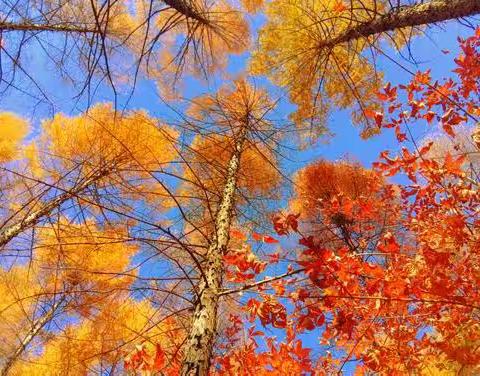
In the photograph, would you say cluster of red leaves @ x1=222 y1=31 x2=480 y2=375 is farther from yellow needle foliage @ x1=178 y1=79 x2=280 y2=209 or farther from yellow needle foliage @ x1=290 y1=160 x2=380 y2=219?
yellow needle foliage @ x1=290 y1=160 x2=380 y2=219

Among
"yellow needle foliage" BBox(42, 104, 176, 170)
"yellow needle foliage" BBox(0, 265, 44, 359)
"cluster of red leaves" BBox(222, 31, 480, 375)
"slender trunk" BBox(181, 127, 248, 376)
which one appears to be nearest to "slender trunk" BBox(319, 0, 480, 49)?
"cluster of red leaves" BBox(222, 31, 480, 375)

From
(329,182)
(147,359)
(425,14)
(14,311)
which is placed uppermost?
(329,182)

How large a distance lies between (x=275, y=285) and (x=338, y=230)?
20.4 feet

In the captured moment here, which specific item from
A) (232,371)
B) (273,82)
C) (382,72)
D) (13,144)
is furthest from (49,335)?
(382,72)

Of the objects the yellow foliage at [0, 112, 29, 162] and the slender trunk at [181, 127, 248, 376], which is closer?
the slender trunk at [181, 127, 248, 376]

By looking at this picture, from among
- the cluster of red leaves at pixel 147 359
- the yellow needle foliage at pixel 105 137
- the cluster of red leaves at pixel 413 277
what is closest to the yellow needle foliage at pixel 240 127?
the yellow needle foliage at pixel 105 137

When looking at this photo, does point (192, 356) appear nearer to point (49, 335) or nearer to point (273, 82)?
point (49, 335)

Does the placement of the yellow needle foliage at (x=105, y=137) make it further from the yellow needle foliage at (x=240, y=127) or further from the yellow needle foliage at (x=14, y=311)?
the yellow needle foliage at (x=14, y=311)

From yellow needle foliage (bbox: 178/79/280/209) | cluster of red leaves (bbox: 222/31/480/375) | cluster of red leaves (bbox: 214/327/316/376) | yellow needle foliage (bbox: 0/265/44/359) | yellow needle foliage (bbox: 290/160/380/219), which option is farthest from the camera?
yellow needle foliage (bbox: 290/160/380/219)

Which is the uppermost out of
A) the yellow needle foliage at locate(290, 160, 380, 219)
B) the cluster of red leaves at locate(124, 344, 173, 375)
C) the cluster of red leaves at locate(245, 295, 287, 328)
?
the yellow needle foliage at locate(290, 160, 380, 219)

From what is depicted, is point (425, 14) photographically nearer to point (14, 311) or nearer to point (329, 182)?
point (329, 182)

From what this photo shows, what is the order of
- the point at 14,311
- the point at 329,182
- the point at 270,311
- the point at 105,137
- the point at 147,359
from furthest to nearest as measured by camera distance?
the point at 329,182
the point at 14,311
the point at 105,137
the point at 147,359
the point at 270,311

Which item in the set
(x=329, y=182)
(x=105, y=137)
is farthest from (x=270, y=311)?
(x=329, y=182)

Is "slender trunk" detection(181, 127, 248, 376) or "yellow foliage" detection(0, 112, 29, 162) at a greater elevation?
"yellow foliage" detection(0, 112, 29, 162)
